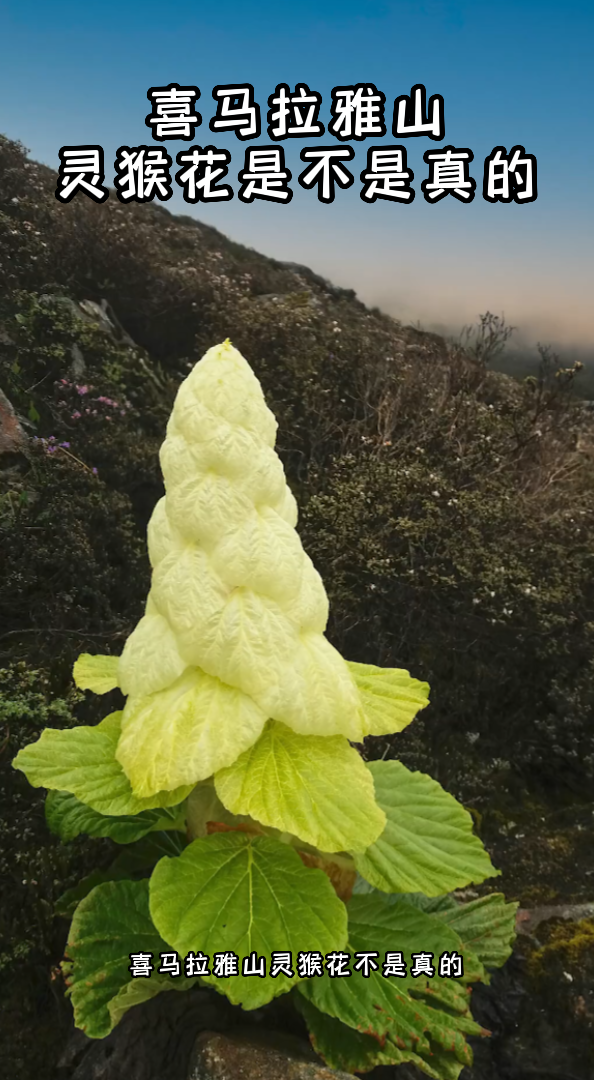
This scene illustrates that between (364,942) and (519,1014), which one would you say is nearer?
(364,942)

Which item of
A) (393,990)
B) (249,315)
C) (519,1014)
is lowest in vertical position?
(519,1014)

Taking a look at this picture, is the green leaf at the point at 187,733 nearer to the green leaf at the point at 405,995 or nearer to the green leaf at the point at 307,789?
the green leaf at the point at 307,789

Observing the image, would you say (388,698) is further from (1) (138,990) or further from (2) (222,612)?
(1) (138,990)

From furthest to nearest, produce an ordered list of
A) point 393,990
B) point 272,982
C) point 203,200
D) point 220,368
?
1. point 203,200
2. point 393,990
3. point 220,368
4. point 272,982

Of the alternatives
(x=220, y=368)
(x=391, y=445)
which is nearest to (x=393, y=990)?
(x=220, y=368)

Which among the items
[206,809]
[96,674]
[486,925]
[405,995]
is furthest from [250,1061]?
[96,674]

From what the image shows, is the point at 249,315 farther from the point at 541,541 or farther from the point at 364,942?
the point at 364,942
